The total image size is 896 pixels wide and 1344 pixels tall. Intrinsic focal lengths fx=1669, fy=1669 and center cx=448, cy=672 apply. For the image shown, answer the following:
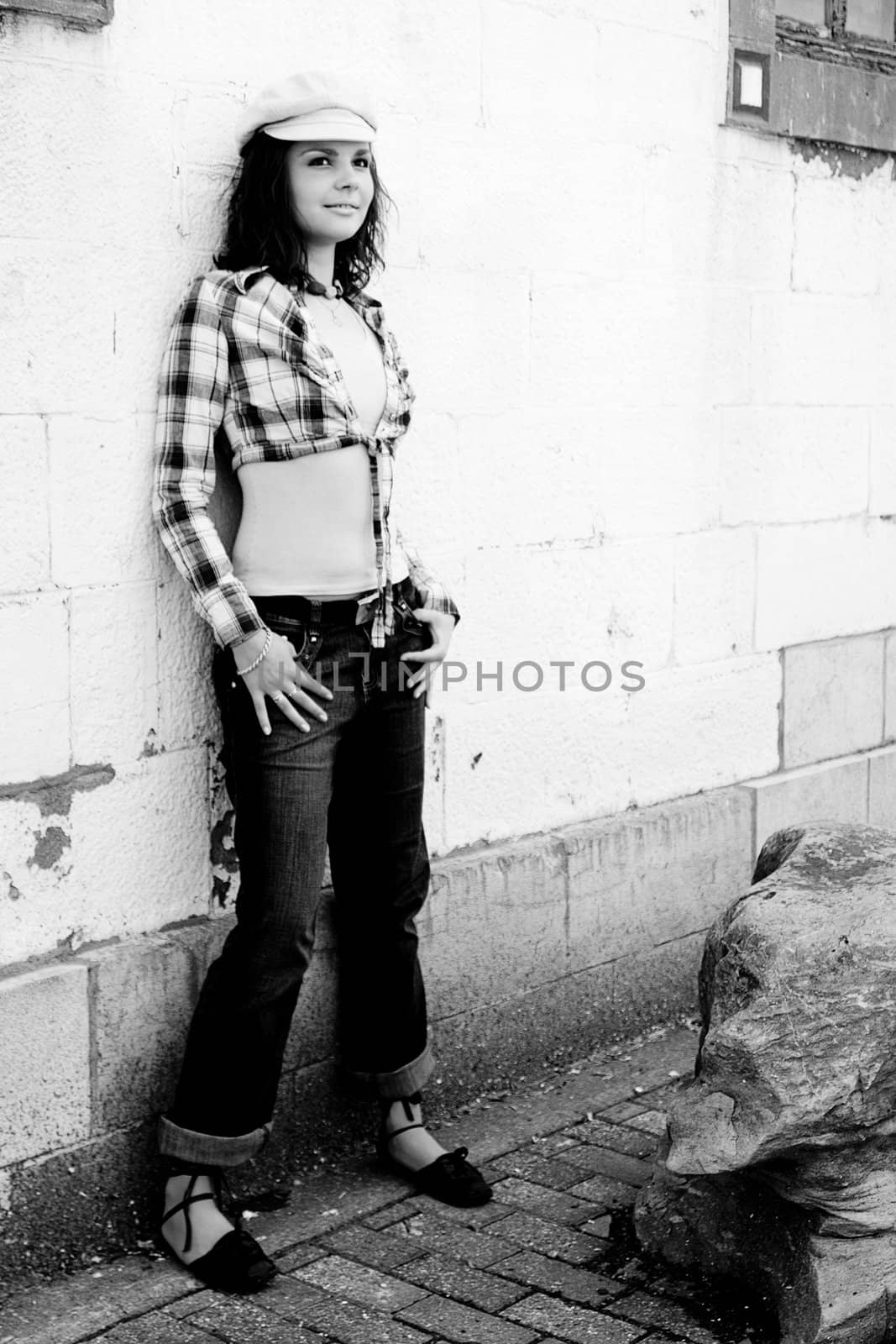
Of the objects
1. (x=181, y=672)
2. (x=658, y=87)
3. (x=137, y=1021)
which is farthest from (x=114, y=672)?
(x=658, y=87)

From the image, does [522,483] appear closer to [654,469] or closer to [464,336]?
[464,336]

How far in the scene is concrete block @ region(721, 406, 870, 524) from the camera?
4.69 m

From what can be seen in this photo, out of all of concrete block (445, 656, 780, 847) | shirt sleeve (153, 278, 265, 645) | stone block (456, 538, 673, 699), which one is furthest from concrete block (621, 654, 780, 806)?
shirt sleeve (153, 278, 265, 645)

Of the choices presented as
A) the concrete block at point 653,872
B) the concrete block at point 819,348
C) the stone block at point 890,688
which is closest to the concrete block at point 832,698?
the stone block at point 890,688

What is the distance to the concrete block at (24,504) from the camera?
10.0 feet

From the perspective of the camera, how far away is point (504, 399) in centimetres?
402

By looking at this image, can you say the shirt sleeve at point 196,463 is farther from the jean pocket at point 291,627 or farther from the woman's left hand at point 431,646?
the woman's left hand at point 431,646

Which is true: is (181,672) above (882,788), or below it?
above

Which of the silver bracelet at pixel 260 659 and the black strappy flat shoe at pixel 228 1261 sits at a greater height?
the silver bracelet at pixel 260 659

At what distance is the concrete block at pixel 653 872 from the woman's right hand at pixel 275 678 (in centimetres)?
128

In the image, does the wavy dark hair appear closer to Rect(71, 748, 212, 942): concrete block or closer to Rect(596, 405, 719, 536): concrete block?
Rect(71, 748, 212, 942): concrete block

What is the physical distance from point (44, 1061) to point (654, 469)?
2235mm

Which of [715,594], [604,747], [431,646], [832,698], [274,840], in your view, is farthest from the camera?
[832,698]

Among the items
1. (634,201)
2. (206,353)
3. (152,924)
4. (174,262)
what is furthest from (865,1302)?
(634,201)
